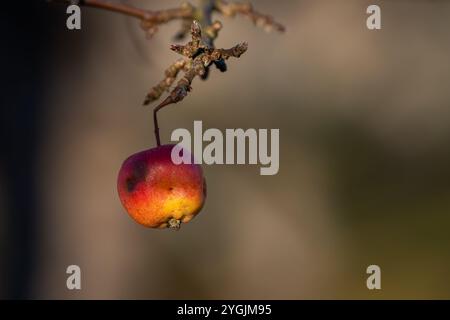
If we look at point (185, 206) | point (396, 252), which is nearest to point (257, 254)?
point (396, 252)

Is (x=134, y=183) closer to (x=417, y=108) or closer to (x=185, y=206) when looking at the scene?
(x=185, y=206)

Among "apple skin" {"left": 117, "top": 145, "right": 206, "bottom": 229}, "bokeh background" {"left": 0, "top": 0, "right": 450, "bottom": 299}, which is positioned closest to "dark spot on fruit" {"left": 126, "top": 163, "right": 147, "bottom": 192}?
"apple skin" {"left": 117, "top": 145, "right": 206, "bottom": 229}

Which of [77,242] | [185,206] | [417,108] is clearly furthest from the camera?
[417,108]

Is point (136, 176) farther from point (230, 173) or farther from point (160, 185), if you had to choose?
point (230, 173)

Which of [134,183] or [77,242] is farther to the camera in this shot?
[77,242]

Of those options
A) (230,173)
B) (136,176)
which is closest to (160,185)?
(136,176)

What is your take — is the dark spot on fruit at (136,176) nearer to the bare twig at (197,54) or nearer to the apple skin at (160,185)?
the apple skin at (160,185)
